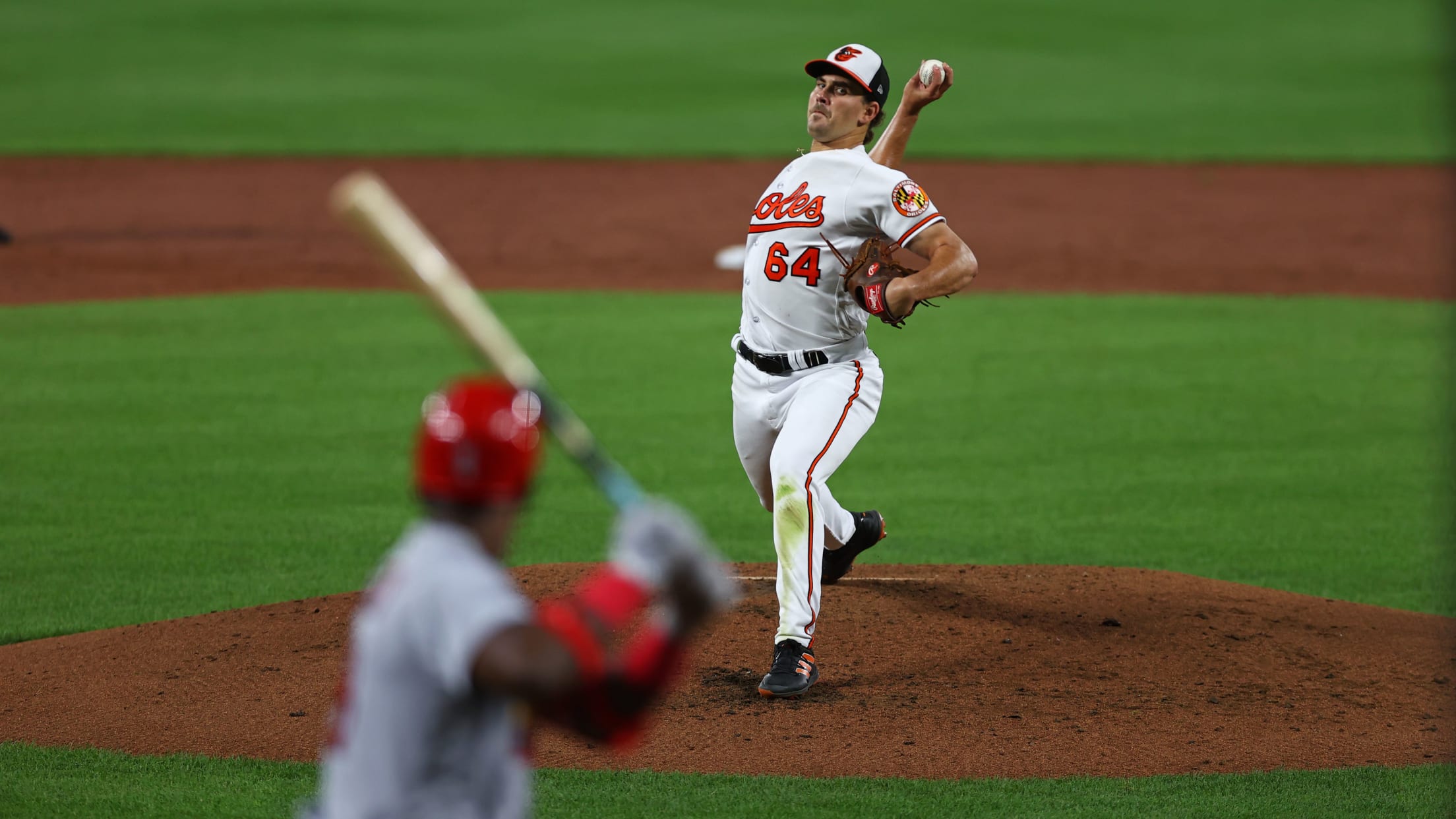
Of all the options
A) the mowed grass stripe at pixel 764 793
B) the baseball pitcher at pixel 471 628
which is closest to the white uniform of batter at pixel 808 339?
the mowed grass stripe at pixel 764 793

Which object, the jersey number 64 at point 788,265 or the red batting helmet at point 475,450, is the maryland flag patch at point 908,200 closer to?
the jersey number 64 at point 788,265

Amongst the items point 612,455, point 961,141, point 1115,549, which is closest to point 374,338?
point 612,455

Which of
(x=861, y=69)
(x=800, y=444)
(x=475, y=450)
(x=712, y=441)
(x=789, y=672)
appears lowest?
(x=789, y=672)

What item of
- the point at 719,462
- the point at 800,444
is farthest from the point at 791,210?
the point at 719,462

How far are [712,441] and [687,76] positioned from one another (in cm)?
2296

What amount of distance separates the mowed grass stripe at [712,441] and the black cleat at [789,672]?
97.7 inches

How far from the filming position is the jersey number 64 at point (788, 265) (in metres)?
6.69

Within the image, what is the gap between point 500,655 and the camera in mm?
2854

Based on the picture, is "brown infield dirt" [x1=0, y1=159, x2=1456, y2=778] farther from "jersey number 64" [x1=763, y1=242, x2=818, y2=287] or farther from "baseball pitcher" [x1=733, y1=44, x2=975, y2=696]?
"jersey number 64" [x1=763, y1=242, x2=818, y2=287]

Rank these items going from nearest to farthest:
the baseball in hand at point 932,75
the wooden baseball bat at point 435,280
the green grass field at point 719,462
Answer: the wooden baseball bat at point 435,280 → the green grass field at point 719,462 → the baseball in hand at point 932,75

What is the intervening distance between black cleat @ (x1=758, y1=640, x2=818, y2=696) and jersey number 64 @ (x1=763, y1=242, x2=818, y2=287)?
1467 millimetres

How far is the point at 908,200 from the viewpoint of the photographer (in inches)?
256

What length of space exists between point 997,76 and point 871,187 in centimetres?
2756

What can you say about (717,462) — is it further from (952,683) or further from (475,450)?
(475,450)
